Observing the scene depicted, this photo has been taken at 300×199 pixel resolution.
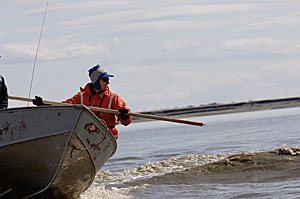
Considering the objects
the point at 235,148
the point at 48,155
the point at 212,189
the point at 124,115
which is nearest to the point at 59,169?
the point at 48,155

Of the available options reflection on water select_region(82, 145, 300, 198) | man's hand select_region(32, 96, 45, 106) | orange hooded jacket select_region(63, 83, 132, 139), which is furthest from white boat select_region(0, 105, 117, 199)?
reflection on water select_region(82, 145, 300, 198)

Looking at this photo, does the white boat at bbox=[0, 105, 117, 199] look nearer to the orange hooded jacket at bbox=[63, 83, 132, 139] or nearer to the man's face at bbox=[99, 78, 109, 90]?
the orange hooded jacket at bbox=[63, 83, 132, 139]

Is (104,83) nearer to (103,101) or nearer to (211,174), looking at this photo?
(103,101)

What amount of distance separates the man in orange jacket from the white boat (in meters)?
0.73

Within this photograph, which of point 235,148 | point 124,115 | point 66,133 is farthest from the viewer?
point 235,148

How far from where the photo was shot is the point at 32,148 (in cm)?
815

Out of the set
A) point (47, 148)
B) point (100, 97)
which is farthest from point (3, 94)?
point (100, 97)

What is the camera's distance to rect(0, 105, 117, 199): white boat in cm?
800

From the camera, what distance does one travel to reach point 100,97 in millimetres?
9547

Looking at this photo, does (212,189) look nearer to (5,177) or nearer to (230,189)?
(230,189)

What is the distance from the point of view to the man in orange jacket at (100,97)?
944cm

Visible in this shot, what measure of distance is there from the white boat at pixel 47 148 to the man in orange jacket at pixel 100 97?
728 millimetres

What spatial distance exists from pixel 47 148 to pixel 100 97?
1.64m

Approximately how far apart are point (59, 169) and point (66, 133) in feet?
1.98
